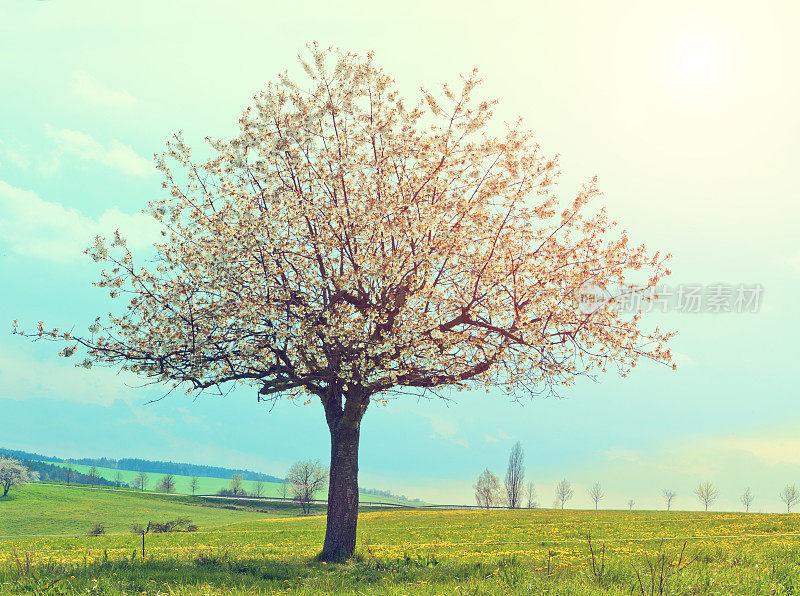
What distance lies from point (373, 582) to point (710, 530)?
24855mm

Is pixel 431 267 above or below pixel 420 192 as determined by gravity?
below

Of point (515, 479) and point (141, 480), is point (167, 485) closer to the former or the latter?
point (141, 480)

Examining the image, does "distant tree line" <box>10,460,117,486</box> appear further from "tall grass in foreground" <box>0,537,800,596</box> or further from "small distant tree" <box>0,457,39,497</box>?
"tall grass in foreground" <box>0,537,800,596</box>

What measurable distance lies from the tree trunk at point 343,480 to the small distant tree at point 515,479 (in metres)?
96.7

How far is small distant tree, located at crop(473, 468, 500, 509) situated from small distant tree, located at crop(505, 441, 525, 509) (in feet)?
40.6

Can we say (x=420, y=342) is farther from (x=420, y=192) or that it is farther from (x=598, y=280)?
(x=598, y=280)

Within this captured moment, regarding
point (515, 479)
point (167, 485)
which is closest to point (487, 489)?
point (515, 479)

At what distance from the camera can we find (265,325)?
18.3 m

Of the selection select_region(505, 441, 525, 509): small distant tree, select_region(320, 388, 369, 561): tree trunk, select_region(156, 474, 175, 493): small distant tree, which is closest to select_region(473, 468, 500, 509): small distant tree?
select_region(505, 441, 525, 509): small distant tree

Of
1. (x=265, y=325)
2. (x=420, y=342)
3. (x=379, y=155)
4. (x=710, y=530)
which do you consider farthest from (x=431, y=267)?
(x=710, y=530)

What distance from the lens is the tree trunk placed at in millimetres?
17984

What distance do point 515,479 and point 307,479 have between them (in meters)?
39.1

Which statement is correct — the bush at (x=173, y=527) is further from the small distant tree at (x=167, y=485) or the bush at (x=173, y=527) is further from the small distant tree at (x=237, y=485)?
the small distant tree at (x=167, y=485)

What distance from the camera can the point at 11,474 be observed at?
373ft
